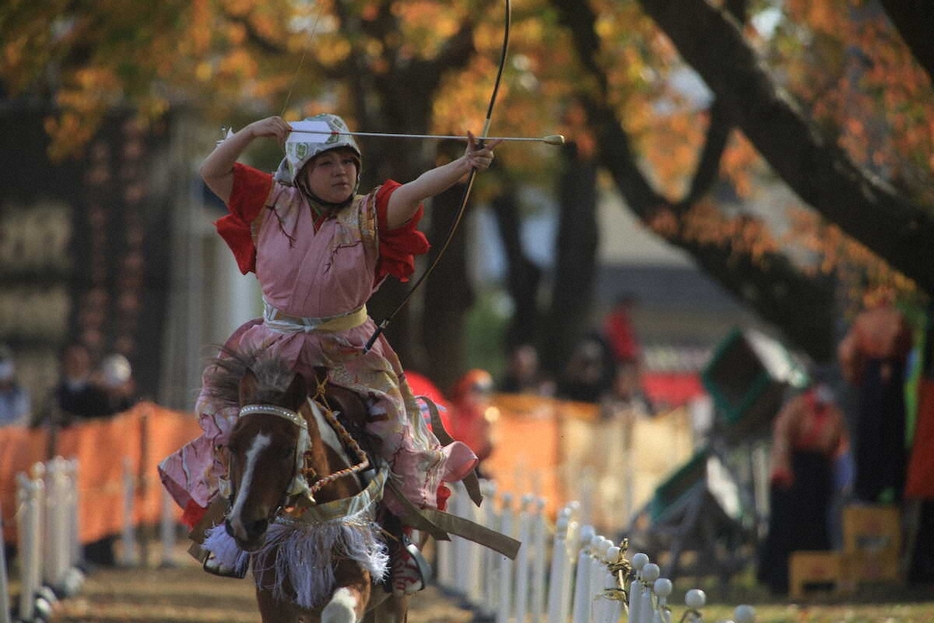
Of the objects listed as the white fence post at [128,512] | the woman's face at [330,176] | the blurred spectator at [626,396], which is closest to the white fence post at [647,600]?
the woman's face at [330,176]

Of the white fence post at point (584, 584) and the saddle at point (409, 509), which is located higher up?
the saddle at point (409, 509)

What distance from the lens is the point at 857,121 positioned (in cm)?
1198

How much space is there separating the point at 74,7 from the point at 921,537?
8.70m

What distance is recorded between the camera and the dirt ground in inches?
407

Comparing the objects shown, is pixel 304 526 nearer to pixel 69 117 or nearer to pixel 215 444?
pixel 215 444

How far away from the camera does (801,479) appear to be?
11.9 metres

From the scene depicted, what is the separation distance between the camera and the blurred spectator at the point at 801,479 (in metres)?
11.6

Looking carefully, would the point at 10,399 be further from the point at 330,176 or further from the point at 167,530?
the point at 330,176

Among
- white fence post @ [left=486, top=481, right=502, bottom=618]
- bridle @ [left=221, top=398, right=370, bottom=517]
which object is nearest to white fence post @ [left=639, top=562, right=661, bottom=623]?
bridle @ [left=221, top=398, right=370, bottom=517]

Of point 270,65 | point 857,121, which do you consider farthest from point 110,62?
point 857,121

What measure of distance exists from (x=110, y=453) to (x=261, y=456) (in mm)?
8132

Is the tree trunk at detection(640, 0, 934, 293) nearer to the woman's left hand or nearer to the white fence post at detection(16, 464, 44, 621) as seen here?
the woman's left hand

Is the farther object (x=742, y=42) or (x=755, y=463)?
(x=755, y=463)

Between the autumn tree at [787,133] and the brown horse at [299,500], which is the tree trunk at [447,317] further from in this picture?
the brown horse at [299,500]
